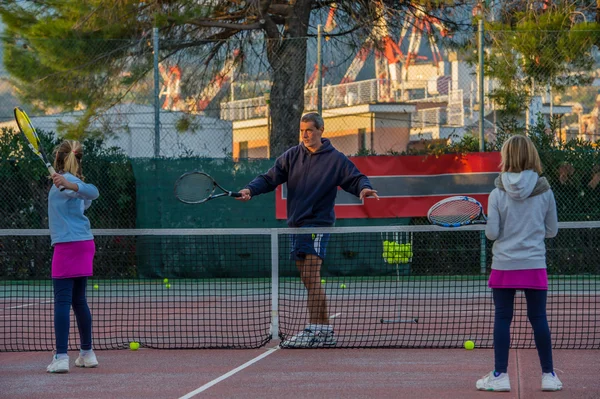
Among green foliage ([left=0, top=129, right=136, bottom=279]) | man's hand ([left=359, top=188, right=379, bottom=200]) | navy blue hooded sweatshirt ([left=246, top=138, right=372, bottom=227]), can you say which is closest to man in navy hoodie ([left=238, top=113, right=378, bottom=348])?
navy blue hooded sweatshirt ([left=246, top=138, right=372, bottom=227])

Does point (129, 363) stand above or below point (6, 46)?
below

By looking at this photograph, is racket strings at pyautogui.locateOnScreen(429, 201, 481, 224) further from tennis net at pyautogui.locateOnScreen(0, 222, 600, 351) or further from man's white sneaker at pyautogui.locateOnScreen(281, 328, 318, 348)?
tennis net at pyautogui.locateOnScreen(0, 222, 600, 351)

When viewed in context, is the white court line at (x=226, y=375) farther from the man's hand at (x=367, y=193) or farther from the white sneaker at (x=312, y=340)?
the man's hand at (x=367, y=193)

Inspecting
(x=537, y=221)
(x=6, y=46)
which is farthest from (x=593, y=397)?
(x=6, y=46)

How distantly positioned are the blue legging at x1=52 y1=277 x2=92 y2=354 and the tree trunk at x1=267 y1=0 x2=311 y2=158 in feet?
29.4

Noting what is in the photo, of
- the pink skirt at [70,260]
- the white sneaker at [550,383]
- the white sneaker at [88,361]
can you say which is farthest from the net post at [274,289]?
the white sneaker at [550,383]

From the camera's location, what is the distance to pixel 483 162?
1457cm

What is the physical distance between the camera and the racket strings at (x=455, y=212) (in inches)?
251

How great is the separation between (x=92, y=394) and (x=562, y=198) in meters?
9.90

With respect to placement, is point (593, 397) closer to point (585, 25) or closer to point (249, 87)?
point (585, 25)

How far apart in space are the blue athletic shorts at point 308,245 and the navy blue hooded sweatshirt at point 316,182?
10 cm

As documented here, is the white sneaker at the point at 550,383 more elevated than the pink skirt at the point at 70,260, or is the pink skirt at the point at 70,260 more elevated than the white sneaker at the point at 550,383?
the pink skirt at the point at 70,260

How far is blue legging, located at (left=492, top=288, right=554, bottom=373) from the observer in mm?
6180

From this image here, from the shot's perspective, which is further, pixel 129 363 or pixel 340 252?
pixel 340 252
